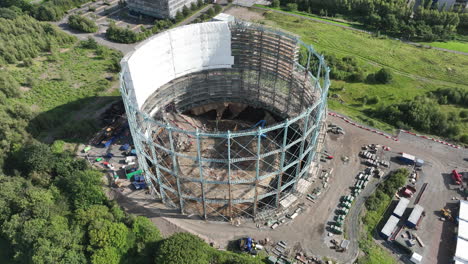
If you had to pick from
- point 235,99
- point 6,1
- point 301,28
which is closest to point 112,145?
point 235,99

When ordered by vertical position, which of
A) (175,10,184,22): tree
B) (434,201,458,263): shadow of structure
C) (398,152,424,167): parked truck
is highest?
(175,10,184,22): tree

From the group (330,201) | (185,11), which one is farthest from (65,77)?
(330,201)

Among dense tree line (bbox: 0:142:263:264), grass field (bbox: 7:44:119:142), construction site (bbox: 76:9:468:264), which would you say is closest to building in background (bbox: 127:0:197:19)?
grass field (bbox: 7:44:119:142)

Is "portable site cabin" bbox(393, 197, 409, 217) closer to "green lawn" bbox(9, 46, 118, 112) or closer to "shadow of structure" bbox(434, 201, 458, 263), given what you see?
"shadow of structure" bbox(434, 201, 458, 263)

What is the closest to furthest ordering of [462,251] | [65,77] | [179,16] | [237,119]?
[462,251], [237,119], [65,77], [179,16]

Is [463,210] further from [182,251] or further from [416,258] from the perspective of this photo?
[182,251]

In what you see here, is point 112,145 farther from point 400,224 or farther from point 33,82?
point 400,224

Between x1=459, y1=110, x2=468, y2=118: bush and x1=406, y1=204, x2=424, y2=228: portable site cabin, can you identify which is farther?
x1=459, y1=110, x2=468, y2=118: bush
